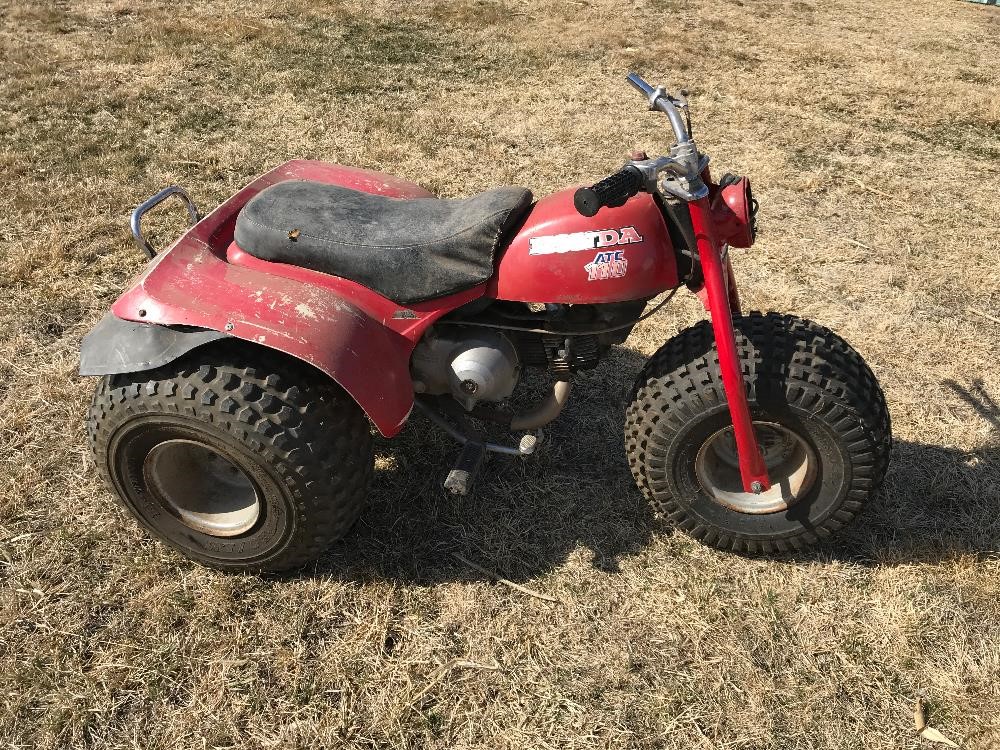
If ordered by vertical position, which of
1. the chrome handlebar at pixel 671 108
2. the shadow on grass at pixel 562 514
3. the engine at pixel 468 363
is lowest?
the shadow on grass at pixel 562 514

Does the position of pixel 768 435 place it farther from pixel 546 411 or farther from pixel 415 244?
pixel 415 244

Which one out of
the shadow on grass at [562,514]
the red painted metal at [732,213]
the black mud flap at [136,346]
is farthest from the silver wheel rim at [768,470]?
the black mud flap at [136,346]

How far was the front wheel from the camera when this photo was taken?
2.43m

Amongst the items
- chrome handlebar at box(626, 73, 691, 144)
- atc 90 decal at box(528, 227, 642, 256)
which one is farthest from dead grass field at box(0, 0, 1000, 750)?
chrome handlebar at box(626, 73, 691, 144)

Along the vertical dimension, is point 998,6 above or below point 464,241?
below

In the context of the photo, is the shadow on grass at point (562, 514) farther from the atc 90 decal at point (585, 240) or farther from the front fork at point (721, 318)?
the atc 90 decal at point (585, 240)

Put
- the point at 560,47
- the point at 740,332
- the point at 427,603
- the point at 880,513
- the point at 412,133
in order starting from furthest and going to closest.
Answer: the point at 560,47
the point at 412,133
the point at 880,513
the point at 427,603
the point at 740,332

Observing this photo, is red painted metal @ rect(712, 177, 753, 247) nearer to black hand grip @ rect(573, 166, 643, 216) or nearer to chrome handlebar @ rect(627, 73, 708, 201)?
chrome handlebar @ rect(627, 73, 708, 201)

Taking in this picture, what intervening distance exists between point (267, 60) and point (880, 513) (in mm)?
6598

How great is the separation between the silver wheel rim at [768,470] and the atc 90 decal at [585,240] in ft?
2.45

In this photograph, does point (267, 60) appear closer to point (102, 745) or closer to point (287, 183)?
point (287, 183)

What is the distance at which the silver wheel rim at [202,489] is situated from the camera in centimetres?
265

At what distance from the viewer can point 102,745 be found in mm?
2297

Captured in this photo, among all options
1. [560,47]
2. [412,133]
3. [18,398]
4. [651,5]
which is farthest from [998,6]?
[18,398]
